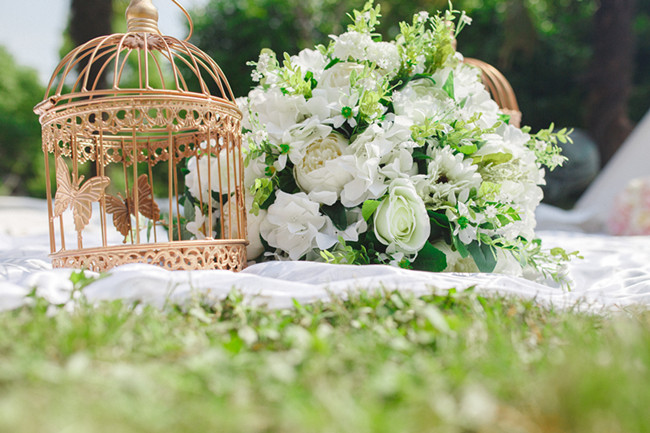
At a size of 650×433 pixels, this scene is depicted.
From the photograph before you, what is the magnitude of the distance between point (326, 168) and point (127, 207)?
2.13 ft

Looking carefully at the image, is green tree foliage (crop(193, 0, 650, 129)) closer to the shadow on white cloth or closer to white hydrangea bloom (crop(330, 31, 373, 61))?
white hydrangea bloom (crop(330, 31, 373, 61))

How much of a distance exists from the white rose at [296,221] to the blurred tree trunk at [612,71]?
7313mm

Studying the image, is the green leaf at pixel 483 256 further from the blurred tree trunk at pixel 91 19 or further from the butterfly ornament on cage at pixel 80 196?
the blurred tree trunk at pixel 91 19

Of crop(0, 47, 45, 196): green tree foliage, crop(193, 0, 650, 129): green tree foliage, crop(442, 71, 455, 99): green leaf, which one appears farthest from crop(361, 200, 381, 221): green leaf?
crop(0, 47, 45, 196): green tree foliage

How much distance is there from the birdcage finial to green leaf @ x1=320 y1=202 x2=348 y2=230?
0.70 meters

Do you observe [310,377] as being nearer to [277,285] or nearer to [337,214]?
[277,285]

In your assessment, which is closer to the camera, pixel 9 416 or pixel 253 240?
pixel 9 416

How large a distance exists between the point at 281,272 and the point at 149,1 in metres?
0.91

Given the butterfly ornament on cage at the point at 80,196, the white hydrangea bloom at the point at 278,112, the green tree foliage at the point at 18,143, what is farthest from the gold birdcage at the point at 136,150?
the green tree foliage at the point at 18,143

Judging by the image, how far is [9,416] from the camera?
0.46 metres

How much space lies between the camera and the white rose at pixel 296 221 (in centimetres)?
145

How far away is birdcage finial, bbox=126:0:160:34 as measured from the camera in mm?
1500

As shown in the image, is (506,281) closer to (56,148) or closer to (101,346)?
(101,346)

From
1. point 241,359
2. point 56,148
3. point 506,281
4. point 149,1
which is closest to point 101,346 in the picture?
point 241,359
